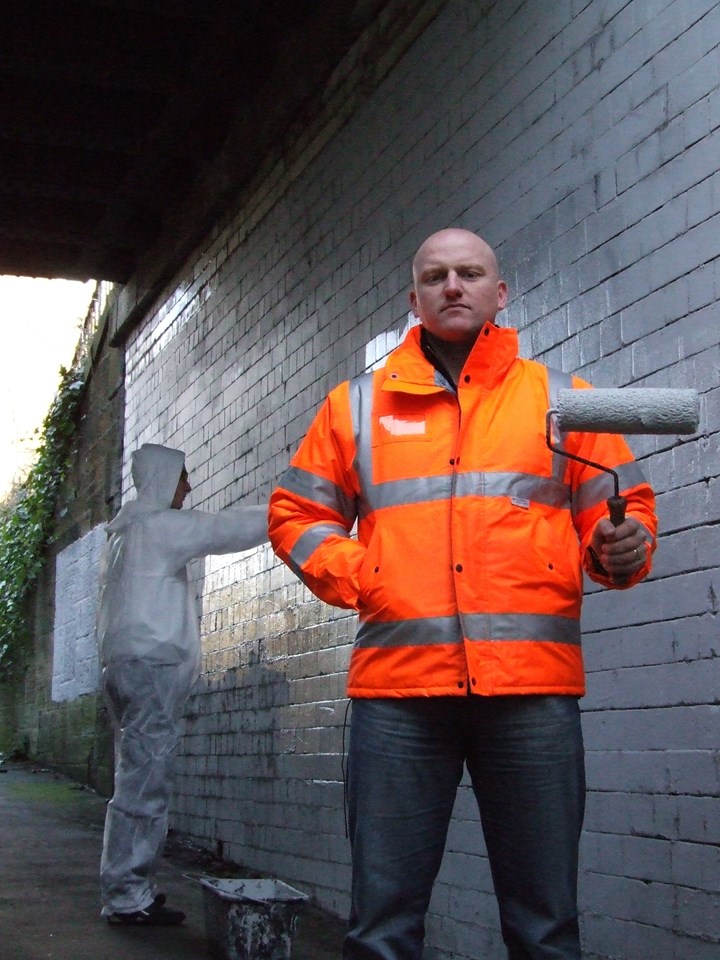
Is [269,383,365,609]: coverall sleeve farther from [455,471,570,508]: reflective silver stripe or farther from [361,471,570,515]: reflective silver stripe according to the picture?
[455,471,570,508]: reflective silver stripe

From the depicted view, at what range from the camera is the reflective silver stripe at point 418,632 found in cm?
213

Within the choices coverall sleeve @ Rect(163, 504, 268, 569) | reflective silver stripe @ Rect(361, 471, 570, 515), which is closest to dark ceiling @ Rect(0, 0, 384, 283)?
coverall sleeve @ Rect(163, 504, 268, 569)

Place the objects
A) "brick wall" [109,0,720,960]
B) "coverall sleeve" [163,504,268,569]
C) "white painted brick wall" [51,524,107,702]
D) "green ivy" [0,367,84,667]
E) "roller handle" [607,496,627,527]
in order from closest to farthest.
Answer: "roller handle" [607,496,627,527] → "brick wall" [109,0,720,960] → "coverall sleeve" [163,504,268,569] → "white painted brick wall" [51,524,107,702] → "green ivy" [0,367,84,667]

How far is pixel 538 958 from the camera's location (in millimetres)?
2031

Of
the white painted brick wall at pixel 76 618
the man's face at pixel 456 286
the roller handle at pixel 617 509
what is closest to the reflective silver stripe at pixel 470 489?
the roller handle at pixel 617 509

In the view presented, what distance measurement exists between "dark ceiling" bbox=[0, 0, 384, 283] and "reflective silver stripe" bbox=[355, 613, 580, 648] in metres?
3.81

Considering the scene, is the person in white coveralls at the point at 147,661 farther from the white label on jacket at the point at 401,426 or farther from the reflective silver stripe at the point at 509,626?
the reflective silver stripe at the point at 509,626

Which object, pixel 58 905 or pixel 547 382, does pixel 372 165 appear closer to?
pixel 547 382

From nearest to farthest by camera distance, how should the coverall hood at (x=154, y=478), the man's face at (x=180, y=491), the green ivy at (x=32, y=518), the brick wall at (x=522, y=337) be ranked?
1. the brick wall at (x=522, y=337)
2. the coverall hood at (x=154, y=478)
3. the man's face at (x=180, y=491)
4. the green ivy at (x=32, y=518)

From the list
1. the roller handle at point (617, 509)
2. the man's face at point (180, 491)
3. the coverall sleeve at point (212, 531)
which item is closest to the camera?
the roller handle at point (617, 509)

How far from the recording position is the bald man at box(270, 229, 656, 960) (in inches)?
82.3

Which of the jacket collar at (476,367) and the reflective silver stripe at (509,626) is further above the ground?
the jacket collar at (476,367)

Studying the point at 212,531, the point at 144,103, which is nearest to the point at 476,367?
the point at 212,531

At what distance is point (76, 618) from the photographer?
9.66 meters
